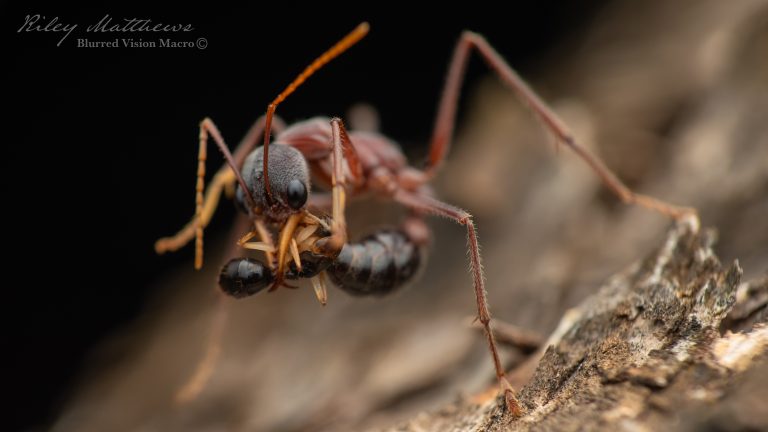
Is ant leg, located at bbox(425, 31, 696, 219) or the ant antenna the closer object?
the ant antenna

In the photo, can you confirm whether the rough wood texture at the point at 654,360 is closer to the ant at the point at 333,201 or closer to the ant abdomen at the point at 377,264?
the ant at the point at 333,201

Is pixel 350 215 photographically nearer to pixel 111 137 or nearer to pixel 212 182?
pixel 212 182

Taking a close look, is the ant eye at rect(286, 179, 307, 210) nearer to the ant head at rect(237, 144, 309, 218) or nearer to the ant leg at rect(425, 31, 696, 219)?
the ant head at rect(237, 144, 309, 218)

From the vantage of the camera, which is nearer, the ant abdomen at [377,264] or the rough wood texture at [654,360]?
the rough wood texture at [654,360]

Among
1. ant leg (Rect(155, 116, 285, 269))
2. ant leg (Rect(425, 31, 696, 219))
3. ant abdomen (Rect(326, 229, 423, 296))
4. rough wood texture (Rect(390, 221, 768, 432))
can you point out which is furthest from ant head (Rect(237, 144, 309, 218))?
ant leg (Rect(425, 31, 696, 219))

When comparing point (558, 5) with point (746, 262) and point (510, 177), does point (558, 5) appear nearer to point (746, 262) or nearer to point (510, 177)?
point (510, 177)

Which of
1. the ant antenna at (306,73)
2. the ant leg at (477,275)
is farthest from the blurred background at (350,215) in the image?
the ant antenna at (306,73)

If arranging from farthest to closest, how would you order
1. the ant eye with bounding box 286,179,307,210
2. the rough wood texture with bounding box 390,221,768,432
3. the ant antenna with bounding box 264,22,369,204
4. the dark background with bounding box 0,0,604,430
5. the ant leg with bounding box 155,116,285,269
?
the dark background with bounding box 0,0,604,430 → the ant leg with bounding box 155,116,285,269 → the ant eye with bounding box 286,179,307,210 → the ant antenna with bounding box 264,22,369,204 → the rough wood texture with bounding box 390,221,768,432
